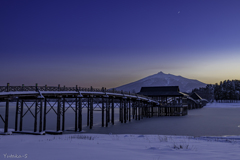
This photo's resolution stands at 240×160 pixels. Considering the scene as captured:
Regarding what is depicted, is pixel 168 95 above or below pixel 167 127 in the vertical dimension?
above

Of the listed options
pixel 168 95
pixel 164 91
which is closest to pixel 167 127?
pixel 168 95

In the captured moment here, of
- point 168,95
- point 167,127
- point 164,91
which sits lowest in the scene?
point 167,127

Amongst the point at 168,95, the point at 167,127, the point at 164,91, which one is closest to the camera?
the point at 167,127

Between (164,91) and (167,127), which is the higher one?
(164,91)

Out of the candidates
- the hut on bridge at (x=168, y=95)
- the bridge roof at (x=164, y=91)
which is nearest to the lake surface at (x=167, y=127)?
the hut on bridge at (x=168, y=95)

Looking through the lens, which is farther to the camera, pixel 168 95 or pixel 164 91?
pixel 164 91

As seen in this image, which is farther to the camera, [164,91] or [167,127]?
[164,91]

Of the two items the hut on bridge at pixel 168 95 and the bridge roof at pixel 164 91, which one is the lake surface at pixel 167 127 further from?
the bridge roof at pixel 164 91

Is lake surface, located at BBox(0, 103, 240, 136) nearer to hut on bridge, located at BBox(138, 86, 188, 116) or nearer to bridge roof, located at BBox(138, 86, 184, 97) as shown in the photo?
hut on bridge, located at BBox(138, 86, 188, 116)

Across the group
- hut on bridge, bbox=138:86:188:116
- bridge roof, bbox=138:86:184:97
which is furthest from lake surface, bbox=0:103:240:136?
bridge roof, bbox=138:86:184:97

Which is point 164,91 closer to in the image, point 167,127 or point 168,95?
point 168,95

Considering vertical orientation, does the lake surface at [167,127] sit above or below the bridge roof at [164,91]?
below

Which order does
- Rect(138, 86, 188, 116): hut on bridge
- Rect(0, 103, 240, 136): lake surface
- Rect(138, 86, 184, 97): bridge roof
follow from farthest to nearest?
Rect(138, 86, 188, 116): hut on bridge < Rect(138, 86, 184, 97): bridge roof < Rect(0, 103, 240, 136): lake surface

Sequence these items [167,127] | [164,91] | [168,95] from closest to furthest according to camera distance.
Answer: [167,127]
[168,95]
[164,91]
